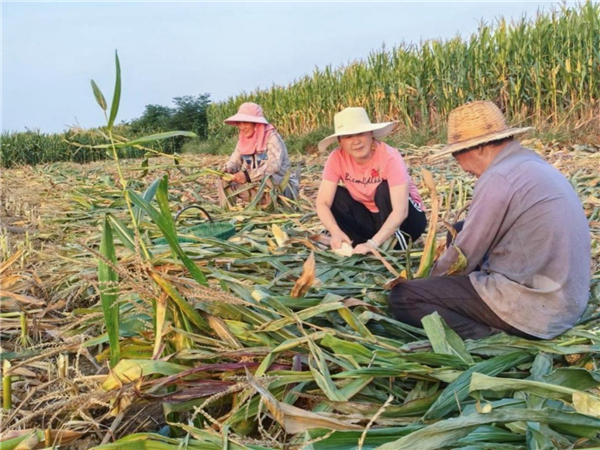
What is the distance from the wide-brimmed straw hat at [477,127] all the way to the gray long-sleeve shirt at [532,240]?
8 cm

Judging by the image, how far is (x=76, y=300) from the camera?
274 centimetres

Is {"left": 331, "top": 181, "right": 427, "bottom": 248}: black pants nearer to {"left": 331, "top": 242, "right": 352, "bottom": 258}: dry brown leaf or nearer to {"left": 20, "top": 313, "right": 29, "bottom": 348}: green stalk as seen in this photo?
{"left": 331, "top": 242, "right": 352, "bottom": 258}: dry brown leaf

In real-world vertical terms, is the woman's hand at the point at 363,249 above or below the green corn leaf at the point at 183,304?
below

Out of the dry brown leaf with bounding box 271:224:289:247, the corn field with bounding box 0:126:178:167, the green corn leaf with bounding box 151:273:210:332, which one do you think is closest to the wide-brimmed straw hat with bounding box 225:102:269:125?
the dry brown leaf with bounding box 271:224:289:247

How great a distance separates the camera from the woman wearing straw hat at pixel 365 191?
10.2ft

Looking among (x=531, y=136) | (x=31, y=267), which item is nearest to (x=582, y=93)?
(x=531, y=136)

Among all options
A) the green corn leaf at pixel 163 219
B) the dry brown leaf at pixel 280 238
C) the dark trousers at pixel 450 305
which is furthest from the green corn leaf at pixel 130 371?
the dry brown leaf at pixel 280 238

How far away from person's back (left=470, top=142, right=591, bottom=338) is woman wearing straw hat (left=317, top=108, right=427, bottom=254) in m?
0.95

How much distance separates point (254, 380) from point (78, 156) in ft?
66.7

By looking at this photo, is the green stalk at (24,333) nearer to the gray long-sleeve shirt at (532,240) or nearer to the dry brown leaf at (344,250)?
the dry brown leaf at (344,250)

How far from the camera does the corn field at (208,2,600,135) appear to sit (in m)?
8.07

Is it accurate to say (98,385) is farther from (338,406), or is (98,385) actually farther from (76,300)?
(76,300)

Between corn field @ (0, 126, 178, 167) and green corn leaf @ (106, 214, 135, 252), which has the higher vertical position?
corn field @ (0, 126, 178, 167)

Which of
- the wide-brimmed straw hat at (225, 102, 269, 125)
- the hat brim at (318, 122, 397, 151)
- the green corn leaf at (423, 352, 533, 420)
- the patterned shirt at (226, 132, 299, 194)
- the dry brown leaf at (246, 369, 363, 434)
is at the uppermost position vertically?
the wide-brimmed straw hat at (225, 102, 269, 125)
